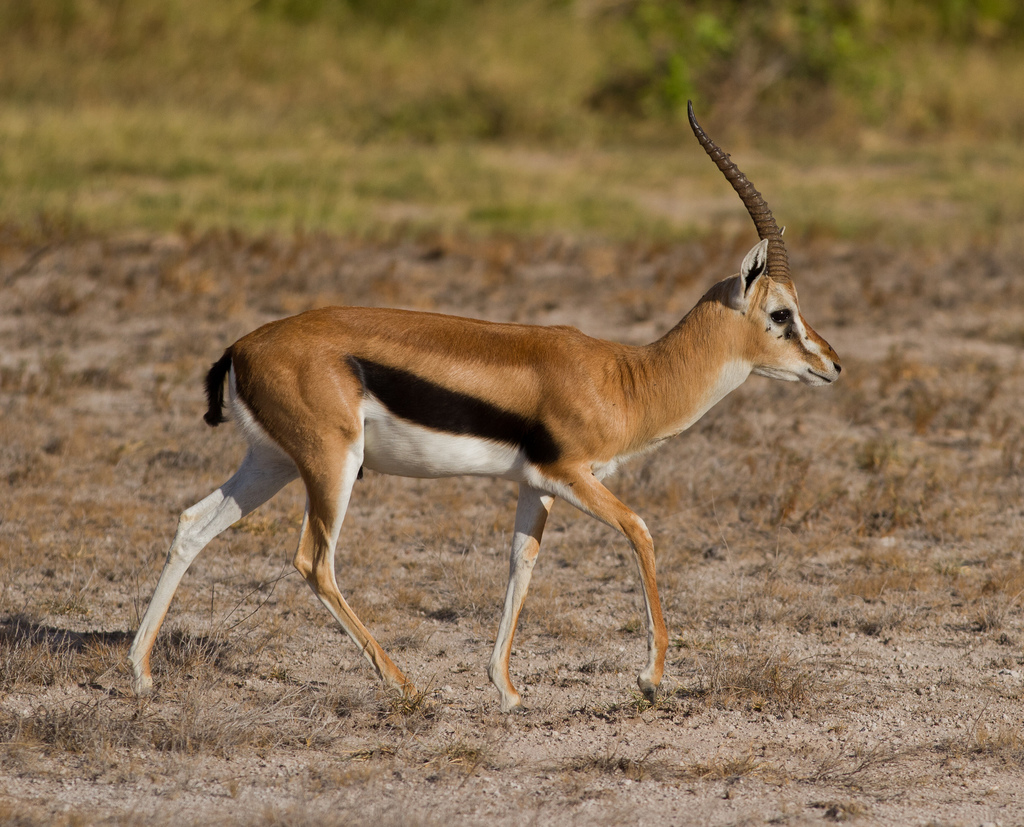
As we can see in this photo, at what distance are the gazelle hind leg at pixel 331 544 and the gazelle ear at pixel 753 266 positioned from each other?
1.54 m

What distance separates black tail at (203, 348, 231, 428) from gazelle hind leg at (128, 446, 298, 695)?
0.74 ft

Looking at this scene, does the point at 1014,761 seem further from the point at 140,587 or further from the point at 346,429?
the point at 140,587

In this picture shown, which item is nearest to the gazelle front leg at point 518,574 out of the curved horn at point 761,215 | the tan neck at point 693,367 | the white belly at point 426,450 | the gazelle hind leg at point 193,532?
the white belly at point 426,450

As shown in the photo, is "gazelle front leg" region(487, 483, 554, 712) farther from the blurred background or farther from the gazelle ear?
the blurred background

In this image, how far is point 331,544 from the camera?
4.32 m

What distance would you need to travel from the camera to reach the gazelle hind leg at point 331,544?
4.22m

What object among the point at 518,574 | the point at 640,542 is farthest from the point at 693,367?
the point at 518,574

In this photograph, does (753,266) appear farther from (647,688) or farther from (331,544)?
(331,544)

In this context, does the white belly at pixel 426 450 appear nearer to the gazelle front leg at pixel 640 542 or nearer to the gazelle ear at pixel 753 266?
the gazelle front leg at pixel 640 542

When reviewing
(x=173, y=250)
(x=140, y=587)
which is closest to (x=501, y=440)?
(x=140, y=587)

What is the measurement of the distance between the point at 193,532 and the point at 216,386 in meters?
0.53

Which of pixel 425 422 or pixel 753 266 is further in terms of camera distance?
pixel 753 266

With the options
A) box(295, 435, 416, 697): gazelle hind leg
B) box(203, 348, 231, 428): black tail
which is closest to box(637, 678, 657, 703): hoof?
box(295, 435, 416, 697): gazelle hind leg

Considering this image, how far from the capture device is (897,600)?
565 cm
